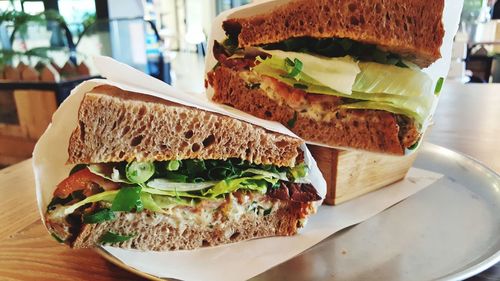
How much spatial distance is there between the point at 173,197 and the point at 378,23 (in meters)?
0.72

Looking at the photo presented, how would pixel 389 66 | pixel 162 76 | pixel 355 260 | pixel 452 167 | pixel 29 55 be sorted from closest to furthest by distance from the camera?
pixel 355 260
pixel 389 66
pixel 452 167
pixel 29 55
pixel 162 76

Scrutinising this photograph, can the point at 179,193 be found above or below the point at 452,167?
above

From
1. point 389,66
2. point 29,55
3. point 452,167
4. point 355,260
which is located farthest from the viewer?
point 29,55

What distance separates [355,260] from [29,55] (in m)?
3.59

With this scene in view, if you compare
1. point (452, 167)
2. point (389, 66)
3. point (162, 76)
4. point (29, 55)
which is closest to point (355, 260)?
point (389, 66)

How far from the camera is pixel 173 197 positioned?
972mm

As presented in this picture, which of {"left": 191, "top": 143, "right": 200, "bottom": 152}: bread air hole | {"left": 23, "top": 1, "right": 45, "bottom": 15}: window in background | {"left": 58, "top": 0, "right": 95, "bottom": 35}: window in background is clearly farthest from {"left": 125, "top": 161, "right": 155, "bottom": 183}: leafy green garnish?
{"left": 23, "top": 1, "right": 45, "bottom": 15}: window in background

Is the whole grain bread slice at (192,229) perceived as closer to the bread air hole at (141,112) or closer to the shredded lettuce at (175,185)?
the shredded lettuce at (175,185)

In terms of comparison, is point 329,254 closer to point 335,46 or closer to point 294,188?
point 294,188

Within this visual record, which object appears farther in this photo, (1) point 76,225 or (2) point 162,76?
(2) point 162,76

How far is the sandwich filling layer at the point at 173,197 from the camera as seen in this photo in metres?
0.90

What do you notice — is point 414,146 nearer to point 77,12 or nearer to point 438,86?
point 438,86

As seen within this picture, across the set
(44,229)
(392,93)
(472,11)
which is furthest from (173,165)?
(472,11)

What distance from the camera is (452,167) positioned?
1.42m
